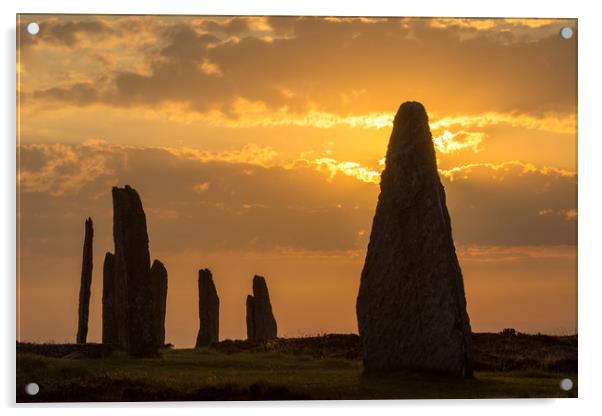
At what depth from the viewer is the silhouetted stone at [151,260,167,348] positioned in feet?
120

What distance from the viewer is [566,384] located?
22.9 meters

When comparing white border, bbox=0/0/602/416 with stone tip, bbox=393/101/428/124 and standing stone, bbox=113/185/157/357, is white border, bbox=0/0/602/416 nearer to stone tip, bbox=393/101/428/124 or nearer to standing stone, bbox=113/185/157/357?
stone tip, bbox=393/101/428/124

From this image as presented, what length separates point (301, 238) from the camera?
24.2 m

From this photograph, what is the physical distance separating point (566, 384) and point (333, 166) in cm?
534

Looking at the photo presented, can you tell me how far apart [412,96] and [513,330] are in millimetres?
4661

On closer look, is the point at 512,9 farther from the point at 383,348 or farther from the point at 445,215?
the point at 383,348

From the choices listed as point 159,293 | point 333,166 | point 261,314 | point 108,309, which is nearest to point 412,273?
point 333,166

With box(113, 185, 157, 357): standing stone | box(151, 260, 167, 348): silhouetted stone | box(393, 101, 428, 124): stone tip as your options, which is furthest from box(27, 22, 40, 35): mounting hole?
box(151, 260, 167, 348): silhouetted stone

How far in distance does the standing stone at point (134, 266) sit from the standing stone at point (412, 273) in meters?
6.86

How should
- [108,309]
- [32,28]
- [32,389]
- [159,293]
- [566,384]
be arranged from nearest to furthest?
[32,389] → [32,28] → [566,384] → [108,309] → [159,293]

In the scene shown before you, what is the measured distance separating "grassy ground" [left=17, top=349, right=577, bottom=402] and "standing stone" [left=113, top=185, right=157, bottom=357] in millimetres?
5065

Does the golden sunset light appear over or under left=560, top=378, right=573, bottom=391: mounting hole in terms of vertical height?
over

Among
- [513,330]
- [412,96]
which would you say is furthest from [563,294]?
[412,96]

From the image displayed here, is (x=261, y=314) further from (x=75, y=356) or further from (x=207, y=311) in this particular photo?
(x=75, y=356)
